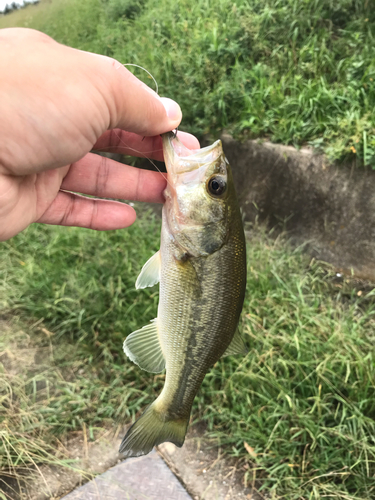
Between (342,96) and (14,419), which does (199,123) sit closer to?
(342,96)

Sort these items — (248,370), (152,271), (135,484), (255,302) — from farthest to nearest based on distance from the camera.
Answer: (255,302)
(248,370)
(135,484)
(152,271)

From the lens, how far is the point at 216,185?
172 centimetres

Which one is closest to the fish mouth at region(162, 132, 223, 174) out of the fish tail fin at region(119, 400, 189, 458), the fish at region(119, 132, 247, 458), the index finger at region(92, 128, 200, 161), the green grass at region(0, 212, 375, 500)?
the fish at region(119, 132, 247, 458)

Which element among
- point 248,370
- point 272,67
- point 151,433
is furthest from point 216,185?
point 272,67

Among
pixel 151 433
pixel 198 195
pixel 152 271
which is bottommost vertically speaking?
pixel 151 433

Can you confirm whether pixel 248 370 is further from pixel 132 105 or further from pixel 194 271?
pixel 132 105

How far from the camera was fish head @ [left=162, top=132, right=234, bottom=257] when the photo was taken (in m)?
1.70

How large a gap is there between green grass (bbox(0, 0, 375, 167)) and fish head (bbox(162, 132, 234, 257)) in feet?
7.72

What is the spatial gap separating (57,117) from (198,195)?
2.28 ft

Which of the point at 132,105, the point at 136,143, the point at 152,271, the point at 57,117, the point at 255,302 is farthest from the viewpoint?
the point at 255,302

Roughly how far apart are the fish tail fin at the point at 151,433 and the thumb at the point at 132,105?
141 cm

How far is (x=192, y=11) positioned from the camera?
5.29 meters

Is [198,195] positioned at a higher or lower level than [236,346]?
higher

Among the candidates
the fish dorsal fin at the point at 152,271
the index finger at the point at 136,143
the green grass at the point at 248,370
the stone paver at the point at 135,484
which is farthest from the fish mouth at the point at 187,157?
the stone paver at the point at 135,484
